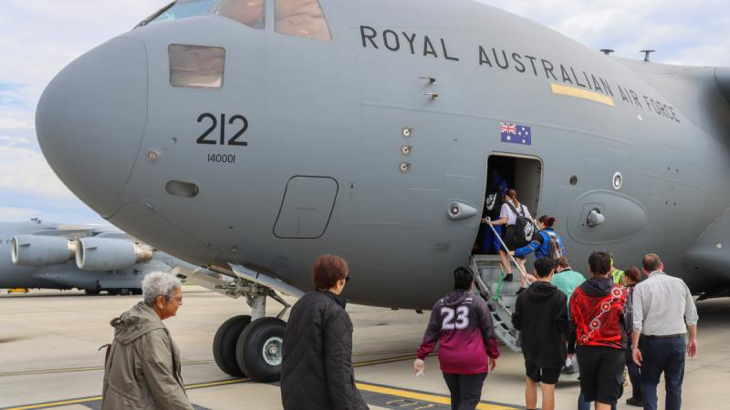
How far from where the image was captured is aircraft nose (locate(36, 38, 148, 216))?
6.24 metres

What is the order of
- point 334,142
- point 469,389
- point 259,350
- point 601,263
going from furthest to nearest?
point 259,350 → point 334,142 → point 601,263 → point 469,389

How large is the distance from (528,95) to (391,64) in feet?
6.35

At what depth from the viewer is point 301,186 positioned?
22.4ft

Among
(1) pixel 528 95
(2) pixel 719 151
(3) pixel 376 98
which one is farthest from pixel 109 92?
(2) pixel 719 151

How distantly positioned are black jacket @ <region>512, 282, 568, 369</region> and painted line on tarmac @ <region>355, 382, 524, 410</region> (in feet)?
3.71

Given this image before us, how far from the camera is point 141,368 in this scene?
3314mm

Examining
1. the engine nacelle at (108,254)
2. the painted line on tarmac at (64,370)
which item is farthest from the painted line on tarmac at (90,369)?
the engine nacelle at (108,254)

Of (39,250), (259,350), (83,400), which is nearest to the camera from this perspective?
(83,400)

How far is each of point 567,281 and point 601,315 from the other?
1.41 metres

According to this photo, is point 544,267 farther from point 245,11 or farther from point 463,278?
point 245,11

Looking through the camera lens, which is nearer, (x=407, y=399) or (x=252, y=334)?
(x=407, y=399)

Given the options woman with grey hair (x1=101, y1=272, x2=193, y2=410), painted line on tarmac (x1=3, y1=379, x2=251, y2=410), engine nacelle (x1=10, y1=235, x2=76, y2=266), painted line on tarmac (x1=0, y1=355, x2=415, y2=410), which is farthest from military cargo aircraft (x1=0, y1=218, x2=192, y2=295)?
woman with grey hair (x1=101, y1=272, x2=193, y2=410)

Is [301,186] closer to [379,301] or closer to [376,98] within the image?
[376,98]

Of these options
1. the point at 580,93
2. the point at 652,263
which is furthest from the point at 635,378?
the point at 580,93
